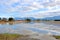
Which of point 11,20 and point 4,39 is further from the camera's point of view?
point 11,20

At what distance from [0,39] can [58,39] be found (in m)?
9.60

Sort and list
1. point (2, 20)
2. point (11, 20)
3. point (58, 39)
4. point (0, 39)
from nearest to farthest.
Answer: point (0, 39) → point (58, 39) → point (2, 20) → point (11, 20)

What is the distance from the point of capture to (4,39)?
2278 centimetres

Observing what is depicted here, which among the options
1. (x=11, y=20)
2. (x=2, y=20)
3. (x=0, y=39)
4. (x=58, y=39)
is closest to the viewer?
(x=0, y=39)

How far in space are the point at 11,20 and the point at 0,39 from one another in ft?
335

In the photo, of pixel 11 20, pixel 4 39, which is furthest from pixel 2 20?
pixel 4 39

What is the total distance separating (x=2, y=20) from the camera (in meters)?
110

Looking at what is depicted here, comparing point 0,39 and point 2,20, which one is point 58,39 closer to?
point 0,39

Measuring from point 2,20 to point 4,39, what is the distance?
88.6 metres

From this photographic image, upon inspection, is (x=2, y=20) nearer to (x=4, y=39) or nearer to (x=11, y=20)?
(x=11, y=20)

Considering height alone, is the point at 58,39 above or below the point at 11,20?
above

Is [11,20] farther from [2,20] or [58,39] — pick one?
[58,39]

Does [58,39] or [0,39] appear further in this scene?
[58,39]

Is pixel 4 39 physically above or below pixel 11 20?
above
